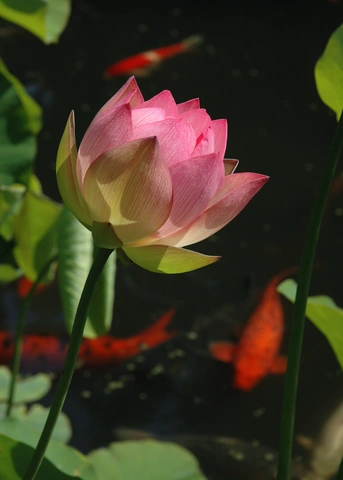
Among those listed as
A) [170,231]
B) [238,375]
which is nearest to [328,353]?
[238,375]

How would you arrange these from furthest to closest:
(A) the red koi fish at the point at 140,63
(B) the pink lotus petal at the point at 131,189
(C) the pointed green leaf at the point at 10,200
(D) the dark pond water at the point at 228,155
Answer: (A) the red koi fish at the point at 140,63 < (D) the dark pond water at the point at 228,155 < (C) the pointed green leaf at the point at 10,200 < (B) the pink lotus petal at the point at 131,189

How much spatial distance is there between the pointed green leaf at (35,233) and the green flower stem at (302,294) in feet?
1.64

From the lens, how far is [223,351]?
4.83 feet

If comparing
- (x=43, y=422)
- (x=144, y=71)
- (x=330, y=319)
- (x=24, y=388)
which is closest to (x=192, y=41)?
(x=144, y=71)

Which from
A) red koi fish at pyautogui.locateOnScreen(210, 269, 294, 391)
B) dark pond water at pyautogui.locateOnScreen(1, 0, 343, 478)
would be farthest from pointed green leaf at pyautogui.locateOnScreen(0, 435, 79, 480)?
red koi fish at pyautogui.locateOnScreen(210, 269, 294, 391)

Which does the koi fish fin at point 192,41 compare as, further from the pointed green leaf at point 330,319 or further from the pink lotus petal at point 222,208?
the pink lotus petal at point 222,208

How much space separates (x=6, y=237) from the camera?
88cm

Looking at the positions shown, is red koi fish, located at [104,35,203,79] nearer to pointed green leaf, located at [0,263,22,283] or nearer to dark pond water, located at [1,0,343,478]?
dark pond water, located at [1,0,343,478]

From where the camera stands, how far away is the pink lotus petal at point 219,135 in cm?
29

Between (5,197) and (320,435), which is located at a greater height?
(5,197)

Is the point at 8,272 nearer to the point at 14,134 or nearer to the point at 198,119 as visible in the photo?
the point at 14,134

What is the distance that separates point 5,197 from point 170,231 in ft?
1.82

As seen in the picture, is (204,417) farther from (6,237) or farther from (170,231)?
(170,231)

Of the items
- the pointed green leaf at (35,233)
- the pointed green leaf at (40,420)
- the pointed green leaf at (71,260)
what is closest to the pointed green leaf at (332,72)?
the pointed green leaf at (71,260)
